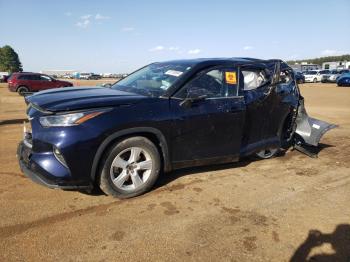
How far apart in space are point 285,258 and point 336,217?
4.00ft

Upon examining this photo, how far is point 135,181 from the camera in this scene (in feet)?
14.5

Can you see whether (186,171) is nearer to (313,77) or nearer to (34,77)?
(34,77)

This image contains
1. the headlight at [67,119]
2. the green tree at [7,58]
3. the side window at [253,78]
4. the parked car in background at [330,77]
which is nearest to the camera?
the headlight at [67,119]

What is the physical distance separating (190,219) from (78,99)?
1891mm

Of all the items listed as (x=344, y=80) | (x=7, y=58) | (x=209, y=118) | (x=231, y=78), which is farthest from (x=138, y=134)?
(x=7, y=58)

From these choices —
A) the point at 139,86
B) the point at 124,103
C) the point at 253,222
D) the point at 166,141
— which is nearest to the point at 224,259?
the point at 253,222

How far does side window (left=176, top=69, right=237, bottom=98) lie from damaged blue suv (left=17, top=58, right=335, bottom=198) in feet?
0.05

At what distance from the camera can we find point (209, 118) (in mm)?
4801

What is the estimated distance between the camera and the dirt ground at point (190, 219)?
326cm

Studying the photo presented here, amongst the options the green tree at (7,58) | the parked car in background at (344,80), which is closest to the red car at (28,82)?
the parked car in background at (344,80)

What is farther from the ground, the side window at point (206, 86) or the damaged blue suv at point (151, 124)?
the side window at point (206, 86)

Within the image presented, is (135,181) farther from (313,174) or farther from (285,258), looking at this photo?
(313,174)

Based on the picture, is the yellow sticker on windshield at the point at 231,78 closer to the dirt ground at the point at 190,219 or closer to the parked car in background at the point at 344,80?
the dirt ground at the point at 190,219

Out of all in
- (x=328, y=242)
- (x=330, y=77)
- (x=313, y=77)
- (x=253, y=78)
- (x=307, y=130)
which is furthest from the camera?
(x=313, y=77)
